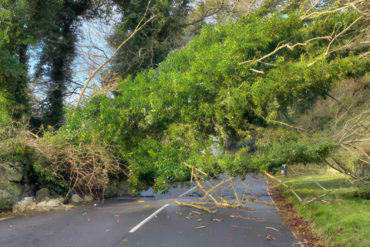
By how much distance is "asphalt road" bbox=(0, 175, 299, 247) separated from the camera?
7086 millimetres

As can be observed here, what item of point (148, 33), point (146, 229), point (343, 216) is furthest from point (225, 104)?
point (148, 33)

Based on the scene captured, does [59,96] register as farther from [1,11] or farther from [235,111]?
[235,111]

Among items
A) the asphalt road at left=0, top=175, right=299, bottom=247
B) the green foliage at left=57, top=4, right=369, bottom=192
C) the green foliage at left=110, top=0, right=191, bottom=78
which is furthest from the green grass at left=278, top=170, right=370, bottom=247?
the green foliage at left=110, top=0, right=191, bottom=78

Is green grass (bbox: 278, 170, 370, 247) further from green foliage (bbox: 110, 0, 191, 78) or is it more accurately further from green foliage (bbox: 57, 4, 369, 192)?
green foliage (bbox: 110, 0, 191, 78)

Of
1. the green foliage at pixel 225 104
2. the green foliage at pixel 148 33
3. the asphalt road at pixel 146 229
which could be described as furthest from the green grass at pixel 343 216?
the green foliage at pixel 148 33

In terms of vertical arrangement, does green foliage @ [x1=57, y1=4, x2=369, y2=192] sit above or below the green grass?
above

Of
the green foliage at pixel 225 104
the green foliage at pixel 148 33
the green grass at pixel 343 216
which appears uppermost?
the green foliage at pixel 148 33

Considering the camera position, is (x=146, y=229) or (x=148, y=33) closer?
(x=146, y=229)

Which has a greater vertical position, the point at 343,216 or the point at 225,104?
the point at 225,104

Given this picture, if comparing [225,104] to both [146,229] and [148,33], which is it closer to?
[146,229]

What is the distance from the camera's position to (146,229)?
8312 millimetres

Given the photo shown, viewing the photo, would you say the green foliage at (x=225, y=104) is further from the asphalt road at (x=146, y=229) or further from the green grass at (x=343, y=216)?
the green grass at (x=343, y=216)

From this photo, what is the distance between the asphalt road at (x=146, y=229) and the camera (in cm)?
709

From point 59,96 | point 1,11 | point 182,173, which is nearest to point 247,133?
point 182,173
